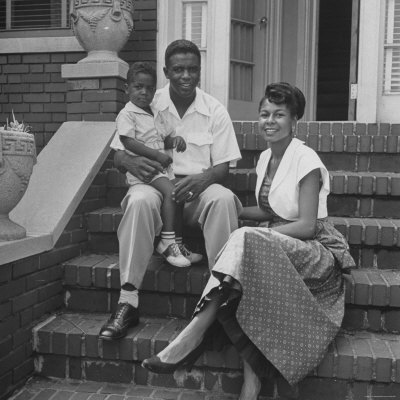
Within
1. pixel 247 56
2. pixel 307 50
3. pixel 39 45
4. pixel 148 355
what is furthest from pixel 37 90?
pixel 148 355

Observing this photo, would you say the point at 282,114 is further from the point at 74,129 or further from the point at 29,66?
the point at 29,66

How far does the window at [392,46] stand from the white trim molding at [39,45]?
2.51 meters

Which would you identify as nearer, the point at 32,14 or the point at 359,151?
the point at 359,151

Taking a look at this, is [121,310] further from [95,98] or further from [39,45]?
[39,45]

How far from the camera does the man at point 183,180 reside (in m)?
2.53

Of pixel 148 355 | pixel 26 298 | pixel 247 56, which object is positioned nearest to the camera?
pixel 148 355

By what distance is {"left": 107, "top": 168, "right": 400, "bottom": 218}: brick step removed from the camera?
3.15 meters

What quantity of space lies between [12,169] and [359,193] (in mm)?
1959

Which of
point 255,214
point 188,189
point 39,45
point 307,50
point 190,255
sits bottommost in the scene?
point 190,255

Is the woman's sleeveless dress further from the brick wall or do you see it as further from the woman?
the brick wall

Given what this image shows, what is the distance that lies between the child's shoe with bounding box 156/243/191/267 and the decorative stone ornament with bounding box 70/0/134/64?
1752 mm

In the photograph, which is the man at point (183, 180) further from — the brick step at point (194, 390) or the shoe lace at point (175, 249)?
the brick step at point (194, 390)

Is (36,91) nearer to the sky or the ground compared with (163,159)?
nearer to the sky

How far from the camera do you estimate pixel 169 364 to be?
2.21 meters
